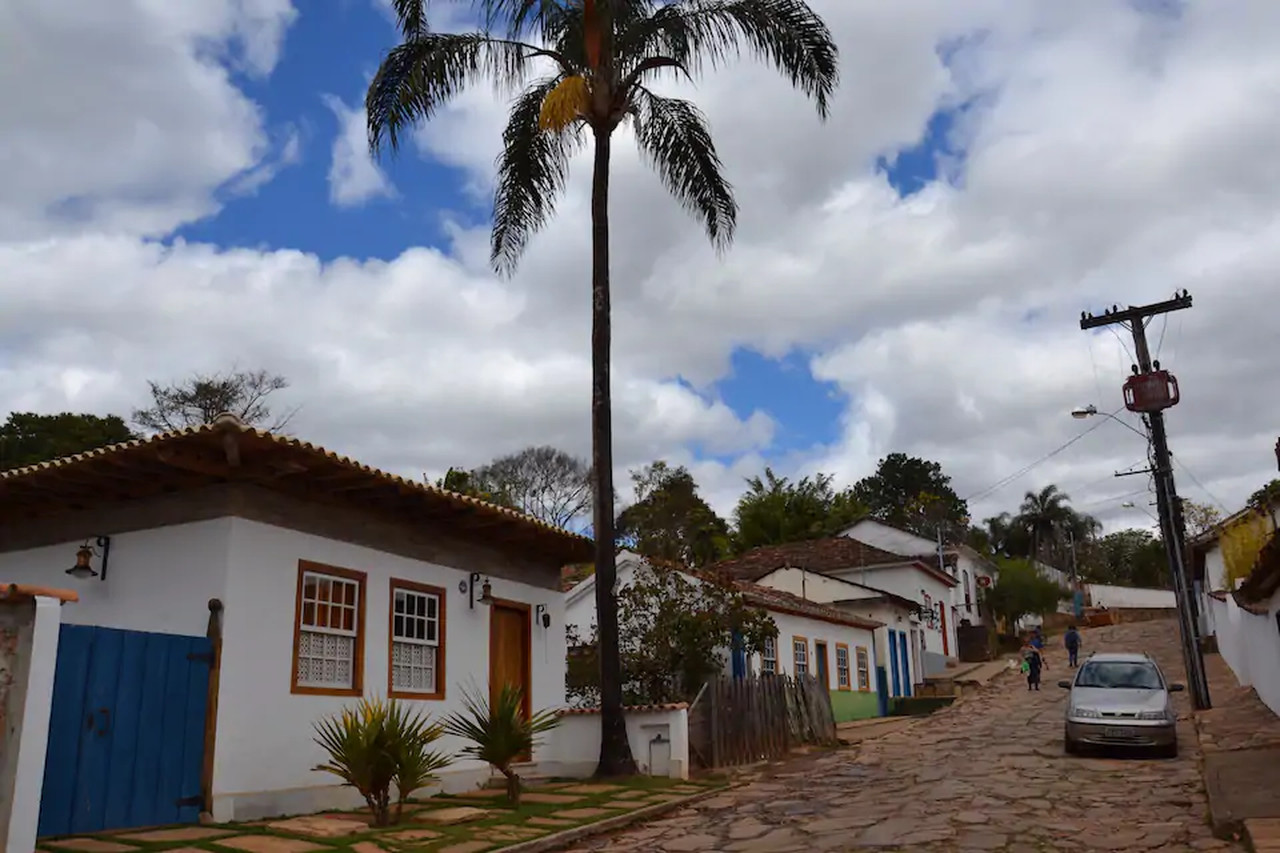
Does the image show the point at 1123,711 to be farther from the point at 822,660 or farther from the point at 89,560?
the point at 89,560

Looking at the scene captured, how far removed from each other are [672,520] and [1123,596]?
1440 inches

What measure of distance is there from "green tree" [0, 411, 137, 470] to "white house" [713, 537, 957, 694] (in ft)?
66.4

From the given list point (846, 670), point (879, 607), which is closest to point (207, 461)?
point (846, 670)

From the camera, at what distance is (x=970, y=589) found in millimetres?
50281

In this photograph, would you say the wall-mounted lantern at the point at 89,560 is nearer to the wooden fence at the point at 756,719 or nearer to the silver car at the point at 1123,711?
the wooden fence at the point at 756,719

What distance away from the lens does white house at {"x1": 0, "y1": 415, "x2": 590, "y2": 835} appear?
9266mm

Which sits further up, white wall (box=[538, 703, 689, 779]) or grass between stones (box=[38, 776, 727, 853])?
white wall (box=[538, 703, 689, 779])

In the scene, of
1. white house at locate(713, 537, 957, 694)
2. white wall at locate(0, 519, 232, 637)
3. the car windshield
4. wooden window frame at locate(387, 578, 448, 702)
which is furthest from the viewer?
white house at locate(713, 537, 957, 694)

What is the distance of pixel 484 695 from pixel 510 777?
8.70 feet

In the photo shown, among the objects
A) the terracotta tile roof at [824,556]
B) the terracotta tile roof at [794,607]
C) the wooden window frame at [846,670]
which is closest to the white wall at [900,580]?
the terracotta tile roof at [824,556]

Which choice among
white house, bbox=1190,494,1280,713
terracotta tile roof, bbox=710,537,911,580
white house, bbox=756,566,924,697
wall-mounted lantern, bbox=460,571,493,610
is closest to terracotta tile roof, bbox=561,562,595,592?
white house, bbox=756,566,924,697

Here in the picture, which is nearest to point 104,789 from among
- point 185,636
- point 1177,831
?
point 185,636

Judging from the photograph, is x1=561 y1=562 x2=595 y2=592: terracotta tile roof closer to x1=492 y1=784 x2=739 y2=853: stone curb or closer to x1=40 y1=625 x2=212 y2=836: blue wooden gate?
x1=492 y1=784 x2=739 y2=853: stone curb

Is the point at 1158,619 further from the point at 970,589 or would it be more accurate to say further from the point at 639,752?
the point at 639,752
